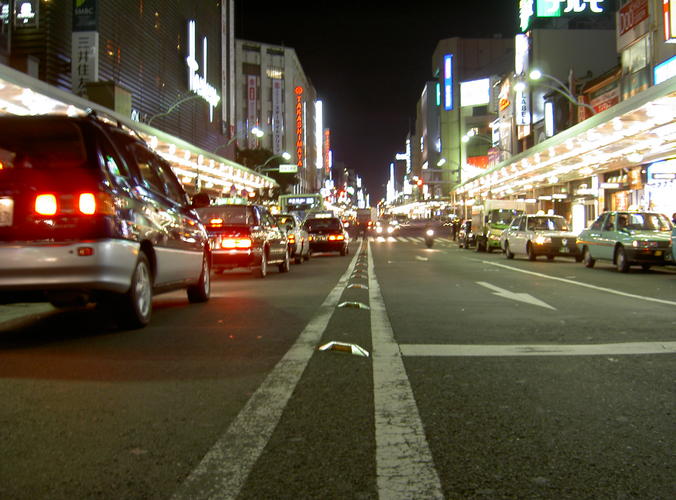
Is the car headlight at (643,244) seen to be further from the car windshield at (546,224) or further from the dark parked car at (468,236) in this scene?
the dark parked car at (468,236)

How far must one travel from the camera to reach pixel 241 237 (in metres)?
14.9

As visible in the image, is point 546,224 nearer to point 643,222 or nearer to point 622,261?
point 643,222

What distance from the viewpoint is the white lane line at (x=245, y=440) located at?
2.82 m

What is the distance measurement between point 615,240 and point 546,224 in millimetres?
6251

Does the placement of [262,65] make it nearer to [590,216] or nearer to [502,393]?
[590,216]

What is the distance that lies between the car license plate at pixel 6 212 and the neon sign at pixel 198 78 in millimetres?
48360

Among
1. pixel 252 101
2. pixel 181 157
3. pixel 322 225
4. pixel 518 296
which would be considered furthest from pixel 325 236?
pixel 252 101

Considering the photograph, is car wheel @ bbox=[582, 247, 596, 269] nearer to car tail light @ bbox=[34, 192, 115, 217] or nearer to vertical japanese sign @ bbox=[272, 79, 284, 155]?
car tail light @ bbox=[34, 192, 115, 217]

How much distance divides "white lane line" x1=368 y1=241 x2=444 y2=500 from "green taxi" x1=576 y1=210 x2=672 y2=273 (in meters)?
14.0

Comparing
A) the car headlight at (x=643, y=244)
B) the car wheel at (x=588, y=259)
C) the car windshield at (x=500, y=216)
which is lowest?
the car wheel at (x=588, y=259)

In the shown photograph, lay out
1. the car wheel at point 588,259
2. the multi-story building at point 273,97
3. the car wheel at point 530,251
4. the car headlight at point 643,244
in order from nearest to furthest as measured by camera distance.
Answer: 1. the car headlight at point 643,244
2. the car wheel at point 588,259
3. the car wheel at point 530,251
4. the multi-story building at point 273,97

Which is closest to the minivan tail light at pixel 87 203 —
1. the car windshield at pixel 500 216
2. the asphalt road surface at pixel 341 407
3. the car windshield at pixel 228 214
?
the asphalt road surface at pixel 341 407

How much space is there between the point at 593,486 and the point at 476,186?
2365 inches

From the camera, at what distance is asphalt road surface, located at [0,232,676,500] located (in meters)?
2.93
